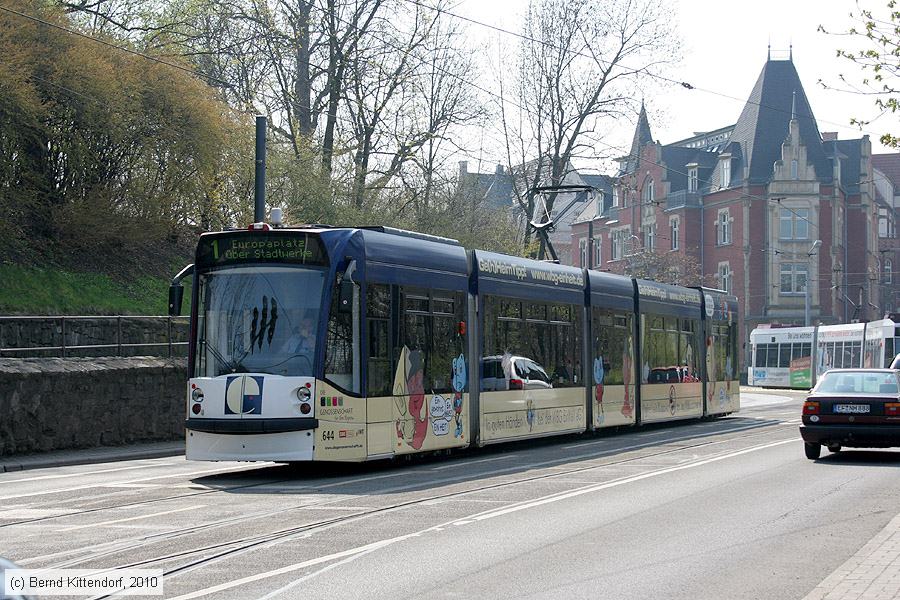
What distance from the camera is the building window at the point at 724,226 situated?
85.3 meters

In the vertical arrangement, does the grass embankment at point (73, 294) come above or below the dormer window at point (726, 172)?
below

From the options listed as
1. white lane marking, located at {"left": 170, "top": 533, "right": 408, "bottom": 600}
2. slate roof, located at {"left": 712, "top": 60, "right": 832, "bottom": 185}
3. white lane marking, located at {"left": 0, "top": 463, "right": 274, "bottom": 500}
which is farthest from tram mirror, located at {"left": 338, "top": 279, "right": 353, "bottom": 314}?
slate roof, located at {"left": 712, "top": 60, "right": 832, "bottom": 185}

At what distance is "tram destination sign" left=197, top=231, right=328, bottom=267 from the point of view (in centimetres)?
1625

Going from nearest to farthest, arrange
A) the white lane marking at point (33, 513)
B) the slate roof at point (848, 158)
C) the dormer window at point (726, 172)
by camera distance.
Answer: the white lane marking at point (33, 513)
the slate roof at point (848, 158)
the dormer window at point (726, 172)

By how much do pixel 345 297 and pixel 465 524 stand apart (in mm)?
5274

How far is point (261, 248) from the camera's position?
1650 cm

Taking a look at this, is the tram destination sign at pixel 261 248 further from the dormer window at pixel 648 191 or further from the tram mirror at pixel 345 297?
the dormer window at pixel 648 191

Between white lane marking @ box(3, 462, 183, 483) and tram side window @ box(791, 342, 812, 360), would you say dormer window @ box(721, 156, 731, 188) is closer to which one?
tram side window @ box(791, 342, 812, 360)

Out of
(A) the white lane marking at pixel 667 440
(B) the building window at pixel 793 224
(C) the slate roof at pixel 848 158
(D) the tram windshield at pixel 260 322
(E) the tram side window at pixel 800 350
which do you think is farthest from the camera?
(C) the slate roof at pixel 848 158

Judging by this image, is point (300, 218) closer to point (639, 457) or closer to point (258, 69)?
point (258, 69)

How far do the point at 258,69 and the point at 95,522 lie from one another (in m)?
31.2

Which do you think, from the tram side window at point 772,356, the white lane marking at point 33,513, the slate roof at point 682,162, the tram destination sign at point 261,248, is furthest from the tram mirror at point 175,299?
the slate roof at point 682,162

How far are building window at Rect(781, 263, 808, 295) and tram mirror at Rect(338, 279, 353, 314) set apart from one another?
69263 mm

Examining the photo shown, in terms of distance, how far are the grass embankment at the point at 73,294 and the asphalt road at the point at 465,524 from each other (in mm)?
7825
